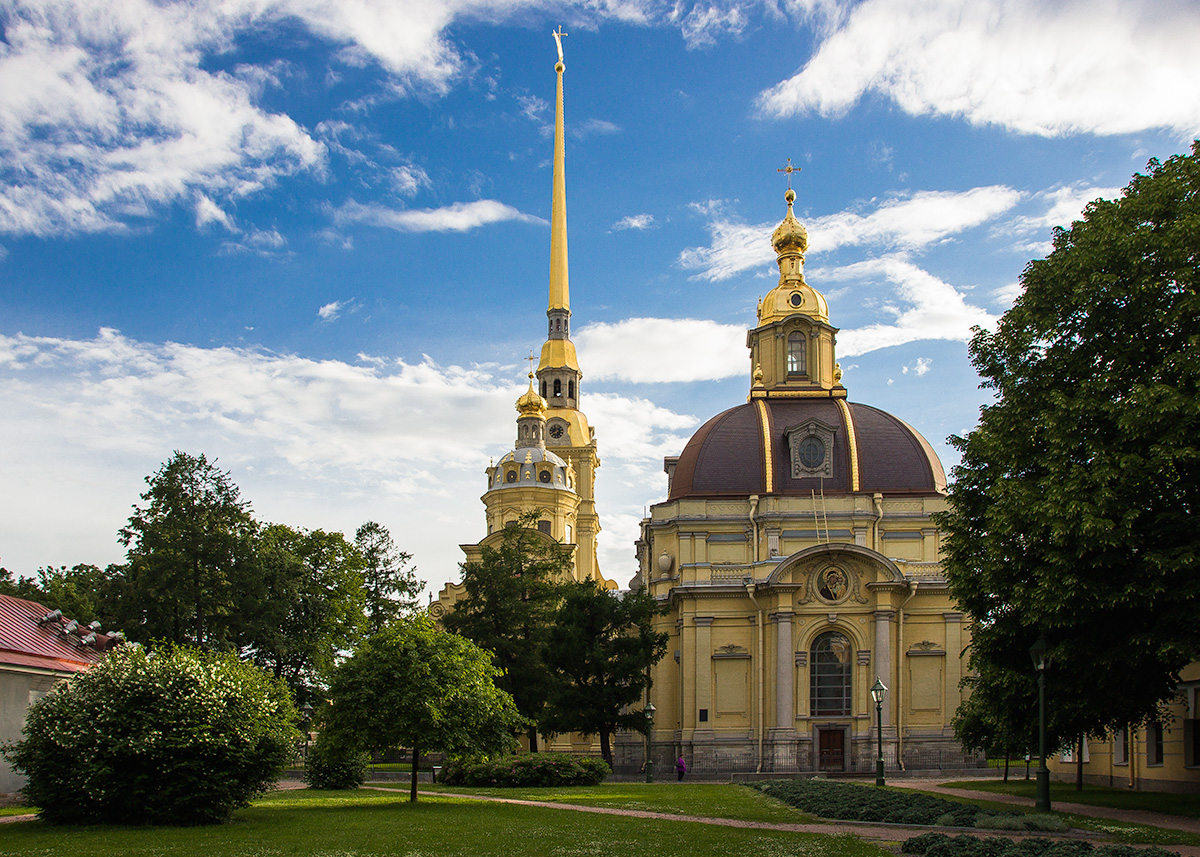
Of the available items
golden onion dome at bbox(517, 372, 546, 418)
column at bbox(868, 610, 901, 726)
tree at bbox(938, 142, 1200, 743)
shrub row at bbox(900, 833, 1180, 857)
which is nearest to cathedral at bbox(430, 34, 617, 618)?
golden onion dome at bbox(517, 372, 546, 418)

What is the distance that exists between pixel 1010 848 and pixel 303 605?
124ft

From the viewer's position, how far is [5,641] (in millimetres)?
27078

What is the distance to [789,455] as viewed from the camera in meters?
58.9

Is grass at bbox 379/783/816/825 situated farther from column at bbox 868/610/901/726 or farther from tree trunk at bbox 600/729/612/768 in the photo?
column at bbox 868/610/901/726

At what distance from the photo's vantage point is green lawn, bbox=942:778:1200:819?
26.6 m

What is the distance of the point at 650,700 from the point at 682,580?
21.6 feet

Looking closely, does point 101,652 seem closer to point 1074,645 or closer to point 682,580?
point 1074,645

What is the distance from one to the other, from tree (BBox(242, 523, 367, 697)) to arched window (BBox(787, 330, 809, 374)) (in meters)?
27.5

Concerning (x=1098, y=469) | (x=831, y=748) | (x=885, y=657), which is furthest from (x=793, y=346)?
(x=1098, y=469)

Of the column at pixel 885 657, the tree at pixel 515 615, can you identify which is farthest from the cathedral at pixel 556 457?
the column at pixel 885 657

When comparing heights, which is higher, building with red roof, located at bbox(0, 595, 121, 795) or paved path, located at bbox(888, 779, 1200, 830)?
building with red roof, located at bbox(0, 595, 121, 795)

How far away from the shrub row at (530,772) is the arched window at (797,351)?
32148 millimetres

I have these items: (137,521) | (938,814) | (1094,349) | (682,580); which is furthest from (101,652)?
(682,580)

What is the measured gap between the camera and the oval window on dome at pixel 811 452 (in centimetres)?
5844
